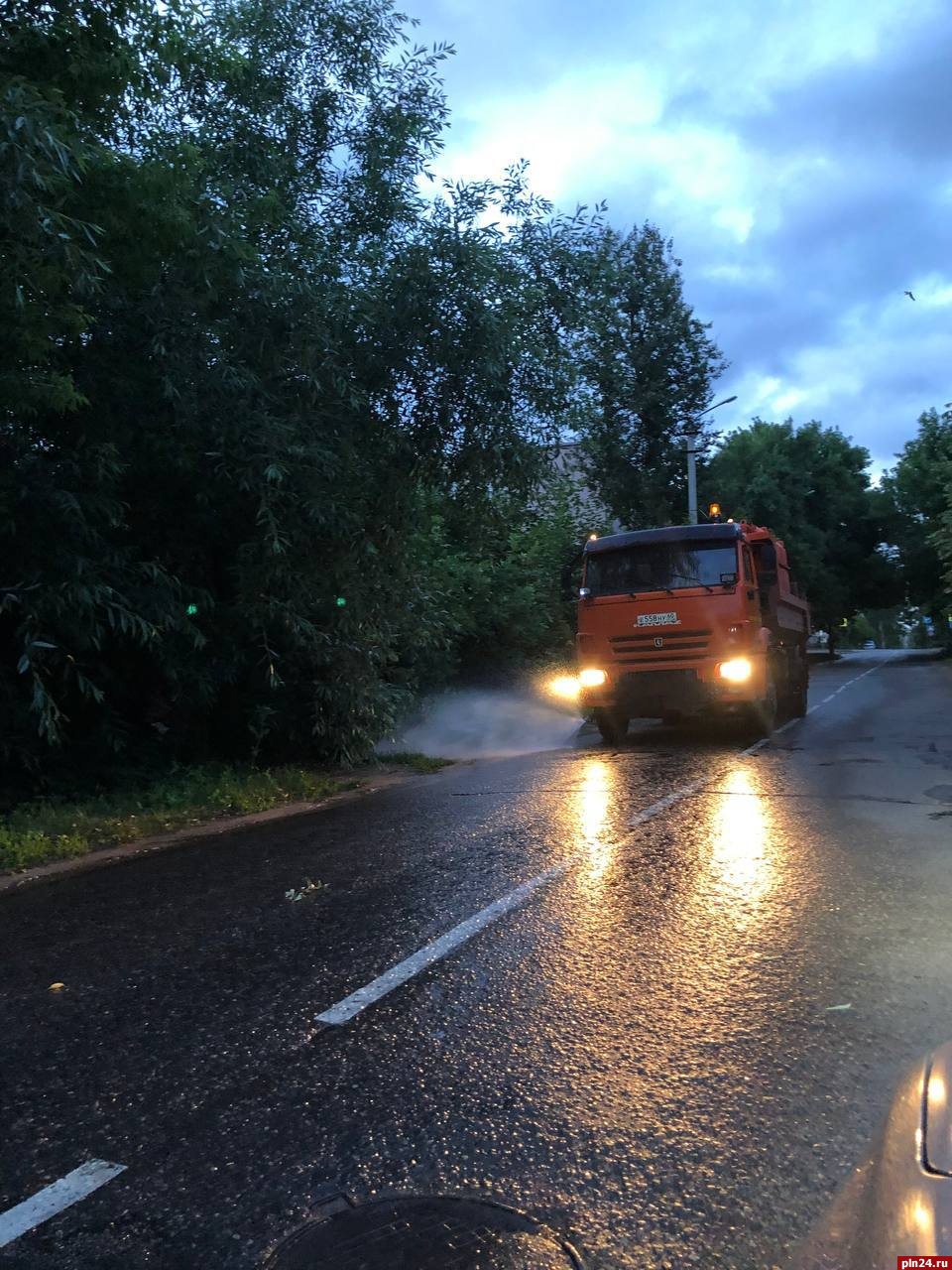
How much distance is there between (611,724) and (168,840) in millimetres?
7542

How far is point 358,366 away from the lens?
1002cm

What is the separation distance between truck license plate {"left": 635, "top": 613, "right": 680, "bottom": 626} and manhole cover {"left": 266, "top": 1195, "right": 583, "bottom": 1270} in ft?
35.5

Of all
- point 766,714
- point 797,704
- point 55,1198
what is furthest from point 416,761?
point 55,1198

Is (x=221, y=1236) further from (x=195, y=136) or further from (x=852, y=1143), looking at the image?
(x=195, y=136)

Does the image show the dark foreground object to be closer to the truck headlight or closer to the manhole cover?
the manhole cover

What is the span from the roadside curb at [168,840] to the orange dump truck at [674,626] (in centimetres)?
367

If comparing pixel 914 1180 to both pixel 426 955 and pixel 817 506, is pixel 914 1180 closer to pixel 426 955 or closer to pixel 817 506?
pixel 426 955

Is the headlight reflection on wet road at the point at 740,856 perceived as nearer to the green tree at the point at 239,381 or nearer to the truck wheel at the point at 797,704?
the green tree at the point at 239,381

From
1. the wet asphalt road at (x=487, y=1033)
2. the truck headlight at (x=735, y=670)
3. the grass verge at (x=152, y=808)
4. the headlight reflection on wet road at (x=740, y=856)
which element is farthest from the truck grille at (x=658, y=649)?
the wet asphalt road at (x=487, y=1033)

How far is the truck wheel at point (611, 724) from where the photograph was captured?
46.1ft

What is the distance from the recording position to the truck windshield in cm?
1320

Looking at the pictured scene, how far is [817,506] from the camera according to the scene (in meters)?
51.0

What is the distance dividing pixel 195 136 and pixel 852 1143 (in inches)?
408

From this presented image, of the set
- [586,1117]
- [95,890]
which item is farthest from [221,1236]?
[95,890]
